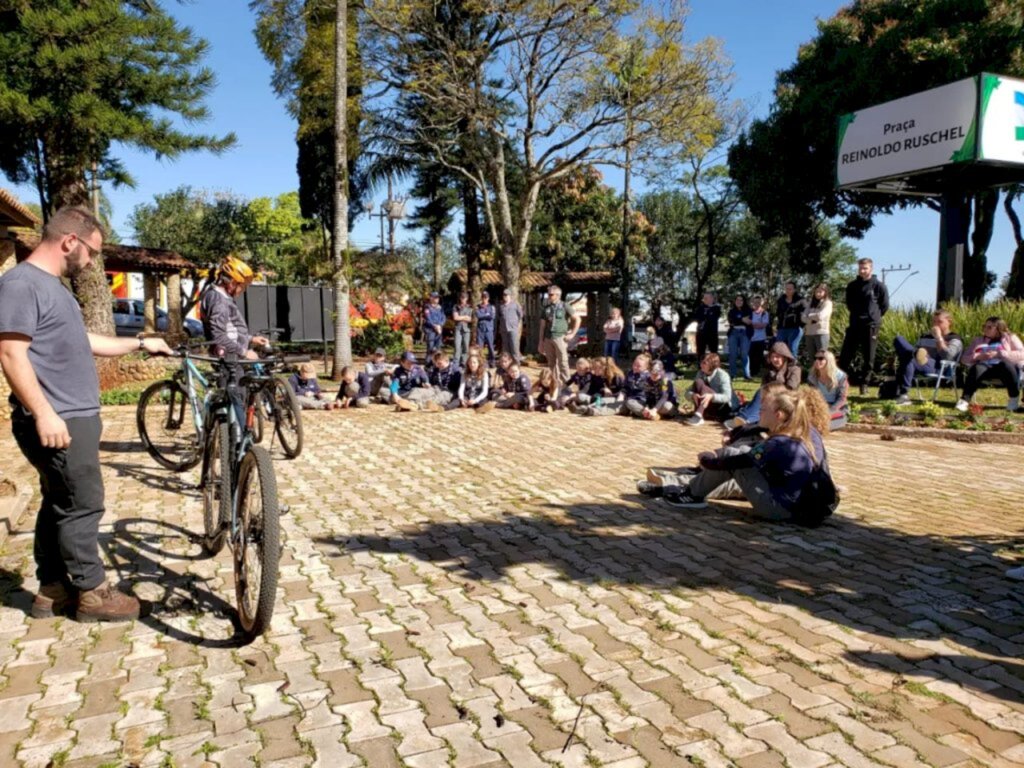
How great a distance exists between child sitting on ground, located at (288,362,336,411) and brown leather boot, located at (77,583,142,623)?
8220mm

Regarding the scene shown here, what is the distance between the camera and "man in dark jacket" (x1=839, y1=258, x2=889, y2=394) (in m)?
13.3

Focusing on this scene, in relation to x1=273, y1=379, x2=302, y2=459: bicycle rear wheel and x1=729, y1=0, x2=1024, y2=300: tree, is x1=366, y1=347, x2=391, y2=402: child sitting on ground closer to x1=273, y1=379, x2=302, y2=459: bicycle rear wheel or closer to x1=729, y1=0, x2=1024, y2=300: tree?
x1=273, y1=379, x2=302, y2=459: bicycle rear wheel

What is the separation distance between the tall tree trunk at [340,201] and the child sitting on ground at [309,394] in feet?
8.33

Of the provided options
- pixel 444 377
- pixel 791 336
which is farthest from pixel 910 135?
pixel 444 377

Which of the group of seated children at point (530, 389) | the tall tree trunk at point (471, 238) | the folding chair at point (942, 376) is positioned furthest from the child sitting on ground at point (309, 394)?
the tall tree trunk at point (471, 238)

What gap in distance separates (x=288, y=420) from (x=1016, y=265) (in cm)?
2402

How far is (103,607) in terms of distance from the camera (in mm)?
3963

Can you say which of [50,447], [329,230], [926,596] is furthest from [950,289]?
[329,230]

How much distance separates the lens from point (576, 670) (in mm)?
3479

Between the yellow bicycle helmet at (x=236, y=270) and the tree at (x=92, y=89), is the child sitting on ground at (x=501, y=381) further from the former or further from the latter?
the tree at (x=92, y=89)

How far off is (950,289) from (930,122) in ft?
11.3

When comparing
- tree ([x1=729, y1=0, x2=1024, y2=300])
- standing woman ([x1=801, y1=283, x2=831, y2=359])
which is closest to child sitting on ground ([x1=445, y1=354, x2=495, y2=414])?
standing woman ([x1=801, y1=283, x2=831, y2=359])

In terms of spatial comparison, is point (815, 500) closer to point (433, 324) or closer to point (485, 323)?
point (485, 323)

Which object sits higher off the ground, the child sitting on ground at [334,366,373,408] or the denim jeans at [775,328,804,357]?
the denim jeans at [775,328,804,357]
